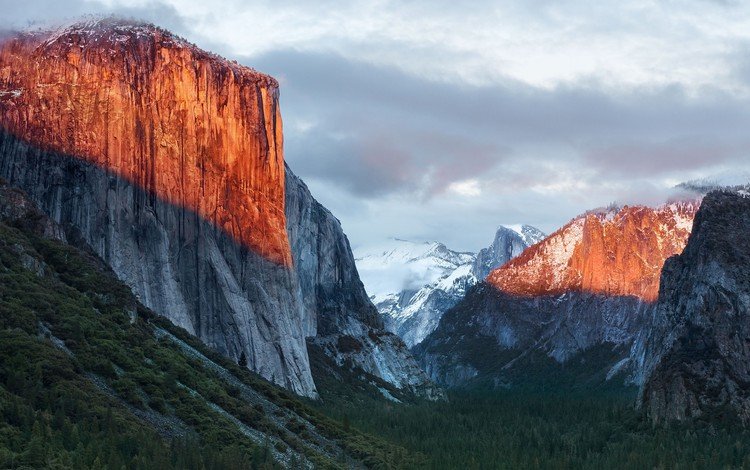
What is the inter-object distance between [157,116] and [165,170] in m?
8.46

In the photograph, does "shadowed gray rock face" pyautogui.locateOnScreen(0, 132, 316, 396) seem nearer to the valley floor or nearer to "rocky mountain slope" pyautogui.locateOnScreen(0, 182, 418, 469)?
the valley floor

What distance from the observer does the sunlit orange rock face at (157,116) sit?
167 metres

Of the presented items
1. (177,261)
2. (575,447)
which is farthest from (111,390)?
(575,447)

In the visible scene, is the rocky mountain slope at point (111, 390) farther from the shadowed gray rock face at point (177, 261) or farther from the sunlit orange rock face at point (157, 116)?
the sunlit orange rock face at point (157, 116)

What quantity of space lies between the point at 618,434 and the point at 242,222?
7320 cm

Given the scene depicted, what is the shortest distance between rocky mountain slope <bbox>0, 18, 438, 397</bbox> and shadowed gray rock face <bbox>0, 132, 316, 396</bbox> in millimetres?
197

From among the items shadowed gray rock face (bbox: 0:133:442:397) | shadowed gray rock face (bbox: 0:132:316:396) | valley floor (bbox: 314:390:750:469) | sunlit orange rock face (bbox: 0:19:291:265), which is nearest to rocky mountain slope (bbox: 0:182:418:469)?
valley floor (bbox: 314:390:750:469)

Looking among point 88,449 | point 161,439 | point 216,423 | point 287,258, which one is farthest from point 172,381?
point 287,258

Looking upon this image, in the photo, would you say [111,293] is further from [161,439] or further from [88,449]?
[88,449]

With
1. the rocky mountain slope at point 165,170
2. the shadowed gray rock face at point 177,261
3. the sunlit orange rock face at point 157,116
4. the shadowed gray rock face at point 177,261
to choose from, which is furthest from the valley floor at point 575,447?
the sunlit orange rock face at point 157,116

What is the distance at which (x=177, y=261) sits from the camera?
176625 millimetres

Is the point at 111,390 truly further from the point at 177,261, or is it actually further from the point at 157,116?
→ the point at 157,116

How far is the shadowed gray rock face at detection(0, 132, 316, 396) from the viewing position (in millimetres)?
163125

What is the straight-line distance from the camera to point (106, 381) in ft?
333
